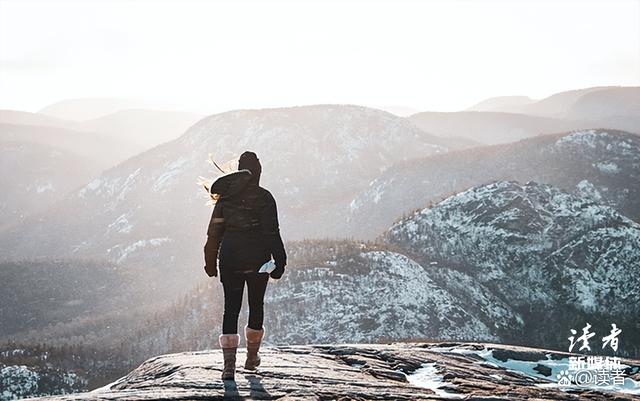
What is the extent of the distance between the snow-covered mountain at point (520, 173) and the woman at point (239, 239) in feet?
418

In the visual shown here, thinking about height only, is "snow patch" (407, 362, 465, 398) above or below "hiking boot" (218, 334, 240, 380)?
below

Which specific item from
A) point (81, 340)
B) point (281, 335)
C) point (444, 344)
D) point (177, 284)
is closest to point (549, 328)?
point (281, 335)

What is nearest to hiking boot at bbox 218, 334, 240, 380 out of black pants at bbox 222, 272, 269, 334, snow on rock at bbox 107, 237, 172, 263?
black pants at bbox 222, 272, 269, 334

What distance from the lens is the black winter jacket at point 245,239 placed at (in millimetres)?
10016

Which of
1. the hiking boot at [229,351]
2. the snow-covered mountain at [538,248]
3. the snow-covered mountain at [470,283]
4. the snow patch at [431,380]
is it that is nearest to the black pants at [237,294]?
the hiking boot at [229,351]

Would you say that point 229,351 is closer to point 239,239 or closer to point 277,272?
point 277,272

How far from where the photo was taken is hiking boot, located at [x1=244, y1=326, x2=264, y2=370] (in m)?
10.9

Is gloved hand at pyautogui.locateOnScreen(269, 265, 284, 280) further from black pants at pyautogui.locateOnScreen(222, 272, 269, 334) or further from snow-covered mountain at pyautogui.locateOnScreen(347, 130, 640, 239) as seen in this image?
snow-covered mountain at pyautogui.locateOnScreen(347, 130, 640, 239)

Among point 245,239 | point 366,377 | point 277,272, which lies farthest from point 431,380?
point 245,239

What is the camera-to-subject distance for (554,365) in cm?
1571

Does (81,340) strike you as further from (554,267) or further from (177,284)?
(554,267)

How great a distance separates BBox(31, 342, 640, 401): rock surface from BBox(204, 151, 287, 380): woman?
3.66 ft

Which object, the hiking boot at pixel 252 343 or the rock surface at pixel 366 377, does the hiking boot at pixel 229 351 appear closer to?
the rock surface at pixel 366 377

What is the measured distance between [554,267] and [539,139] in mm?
104353
